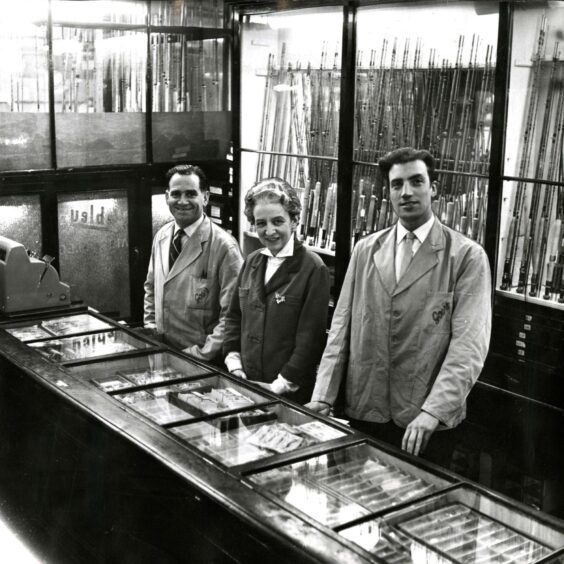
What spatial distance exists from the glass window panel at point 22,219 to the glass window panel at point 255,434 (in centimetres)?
350

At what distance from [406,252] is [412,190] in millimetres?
228

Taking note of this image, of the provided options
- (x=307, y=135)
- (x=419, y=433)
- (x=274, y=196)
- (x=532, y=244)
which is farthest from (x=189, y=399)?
(x=307, y=135)

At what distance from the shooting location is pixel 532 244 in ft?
14.3

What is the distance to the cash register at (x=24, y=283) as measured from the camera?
384cm

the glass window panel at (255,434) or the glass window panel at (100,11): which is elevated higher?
the glass window panel at (100,11)

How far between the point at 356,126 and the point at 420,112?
0.48 meters

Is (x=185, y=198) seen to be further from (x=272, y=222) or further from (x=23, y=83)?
(x=23, y=83)

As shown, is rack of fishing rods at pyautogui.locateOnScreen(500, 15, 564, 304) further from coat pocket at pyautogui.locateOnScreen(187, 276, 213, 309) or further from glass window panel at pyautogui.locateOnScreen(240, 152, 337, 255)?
coat pocket at pyautogui.locateOnScreen(187, 276, 213, 309)

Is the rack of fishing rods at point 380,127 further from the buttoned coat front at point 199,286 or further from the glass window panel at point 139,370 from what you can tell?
the glass window panel at point 139,370

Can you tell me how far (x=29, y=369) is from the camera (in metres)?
2.96

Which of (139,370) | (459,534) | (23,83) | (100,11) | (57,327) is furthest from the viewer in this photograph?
(100,11)

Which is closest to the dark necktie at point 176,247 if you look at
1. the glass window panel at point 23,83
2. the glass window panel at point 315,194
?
the glass window panel at point 315,194

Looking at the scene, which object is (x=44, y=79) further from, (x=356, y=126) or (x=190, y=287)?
(x=190, y=287)

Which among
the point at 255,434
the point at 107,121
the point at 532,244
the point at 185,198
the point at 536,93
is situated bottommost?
the point at 255,434
